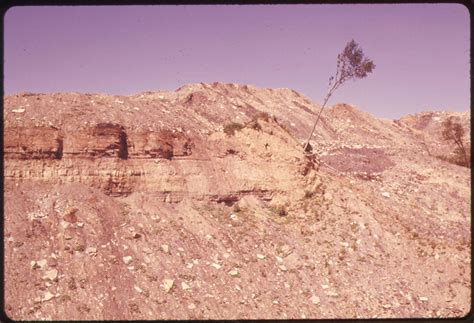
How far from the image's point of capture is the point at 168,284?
11.9 meters

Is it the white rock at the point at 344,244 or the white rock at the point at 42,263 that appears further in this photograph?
the white rock at the point at 344,244

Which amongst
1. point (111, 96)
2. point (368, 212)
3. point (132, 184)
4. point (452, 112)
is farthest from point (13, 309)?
point (452, 112)

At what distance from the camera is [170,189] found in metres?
15.2

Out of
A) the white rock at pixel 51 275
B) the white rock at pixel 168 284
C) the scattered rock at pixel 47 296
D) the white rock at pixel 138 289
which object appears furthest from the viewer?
the white rock at pixel 168 284

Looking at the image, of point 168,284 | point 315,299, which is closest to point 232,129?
point 168,284

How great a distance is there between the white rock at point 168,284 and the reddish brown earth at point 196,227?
33 mm

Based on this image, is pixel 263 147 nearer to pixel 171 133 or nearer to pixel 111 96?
pixel 171 133

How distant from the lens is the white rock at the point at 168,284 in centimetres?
1173

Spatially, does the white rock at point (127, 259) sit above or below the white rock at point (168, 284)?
above

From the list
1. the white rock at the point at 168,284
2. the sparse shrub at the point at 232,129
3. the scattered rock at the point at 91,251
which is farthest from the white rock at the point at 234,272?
the sparse shrub at the point at 232,129

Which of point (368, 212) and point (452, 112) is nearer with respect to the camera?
point (368, 212)

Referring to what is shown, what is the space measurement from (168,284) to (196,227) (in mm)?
2897

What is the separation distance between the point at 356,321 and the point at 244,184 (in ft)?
22.8

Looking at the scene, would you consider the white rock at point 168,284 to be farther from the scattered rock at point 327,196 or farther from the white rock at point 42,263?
the scattered rock at point 327,196
